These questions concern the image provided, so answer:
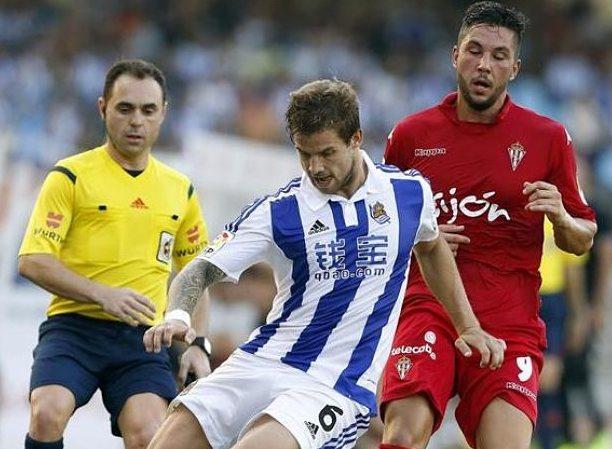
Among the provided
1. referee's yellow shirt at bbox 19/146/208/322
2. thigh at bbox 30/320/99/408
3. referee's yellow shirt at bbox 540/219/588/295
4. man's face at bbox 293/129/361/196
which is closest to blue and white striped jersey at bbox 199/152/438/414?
man's face at bbox 293/129/361/196

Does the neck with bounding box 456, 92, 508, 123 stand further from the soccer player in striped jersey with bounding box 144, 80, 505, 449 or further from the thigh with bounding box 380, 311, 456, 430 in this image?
the thigh with bounding box 380, 311, 456, 430

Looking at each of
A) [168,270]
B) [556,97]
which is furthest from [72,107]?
[168,270]

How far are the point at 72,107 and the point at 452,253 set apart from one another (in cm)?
1220

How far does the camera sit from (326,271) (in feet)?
20.8

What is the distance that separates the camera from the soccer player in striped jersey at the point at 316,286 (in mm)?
6199

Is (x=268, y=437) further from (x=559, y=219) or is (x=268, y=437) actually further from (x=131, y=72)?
(x=131, y=72)

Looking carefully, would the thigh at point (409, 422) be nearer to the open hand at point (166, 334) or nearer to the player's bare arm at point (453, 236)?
the player's bare arm at point (453, 236)

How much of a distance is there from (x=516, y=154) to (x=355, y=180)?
108 cm

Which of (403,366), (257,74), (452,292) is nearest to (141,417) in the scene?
(403,366)

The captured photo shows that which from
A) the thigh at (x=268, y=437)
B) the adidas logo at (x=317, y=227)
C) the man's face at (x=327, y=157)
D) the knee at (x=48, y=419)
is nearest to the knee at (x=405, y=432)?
the thigh at (x=268, y=437)

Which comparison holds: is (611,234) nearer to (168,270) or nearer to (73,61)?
(168,270)

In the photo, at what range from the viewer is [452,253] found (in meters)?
6.90

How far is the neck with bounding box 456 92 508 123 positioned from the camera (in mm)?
7223

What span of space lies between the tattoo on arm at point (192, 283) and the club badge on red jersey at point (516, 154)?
171 centimetres
